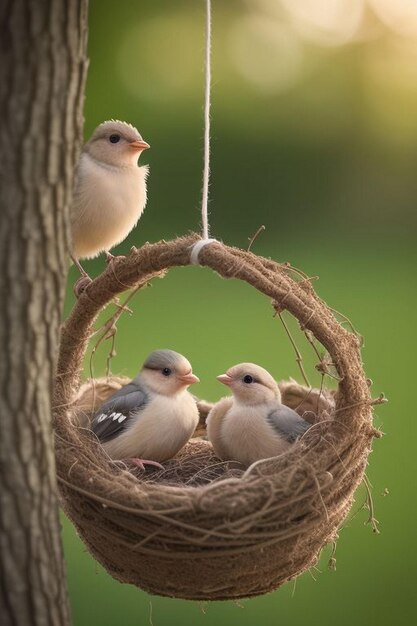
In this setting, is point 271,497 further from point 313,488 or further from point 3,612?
point 3,612

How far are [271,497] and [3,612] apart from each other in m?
0.59

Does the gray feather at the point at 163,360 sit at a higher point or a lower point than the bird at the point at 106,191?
lower

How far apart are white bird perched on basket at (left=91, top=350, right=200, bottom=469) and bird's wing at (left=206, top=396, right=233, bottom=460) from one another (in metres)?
0.06

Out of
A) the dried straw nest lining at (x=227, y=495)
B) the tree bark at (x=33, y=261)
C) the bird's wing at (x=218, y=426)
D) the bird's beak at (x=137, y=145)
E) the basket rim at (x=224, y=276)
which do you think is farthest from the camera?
the bird's beak at (x=137, y=145)

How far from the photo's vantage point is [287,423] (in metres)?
2.29

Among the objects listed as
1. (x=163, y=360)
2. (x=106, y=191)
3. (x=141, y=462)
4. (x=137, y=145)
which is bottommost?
(x=141, y=462)

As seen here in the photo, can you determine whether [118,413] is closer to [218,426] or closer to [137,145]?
[218,426]

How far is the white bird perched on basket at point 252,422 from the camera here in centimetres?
226

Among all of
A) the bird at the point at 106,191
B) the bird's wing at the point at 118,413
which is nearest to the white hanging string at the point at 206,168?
the bird at the point at 106,191

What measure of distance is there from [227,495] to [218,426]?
521mm

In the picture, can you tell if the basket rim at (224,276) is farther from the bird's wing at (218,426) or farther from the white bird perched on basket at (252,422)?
the bird's wing at (218,426)

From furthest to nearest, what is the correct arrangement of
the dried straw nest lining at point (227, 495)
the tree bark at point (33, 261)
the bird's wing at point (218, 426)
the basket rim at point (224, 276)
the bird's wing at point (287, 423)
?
1. the bird's wing at point (218, 426)
2. the bird's wing at point (287, 423)
3. the basket rim at point (224, 276)
4. the dried straw nest lining at point (227, 495)
5. the tree bark at point (33, 261)

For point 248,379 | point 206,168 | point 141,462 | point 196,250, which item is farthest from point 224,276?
point 141,462

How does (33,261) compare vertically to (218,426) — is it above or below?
above
